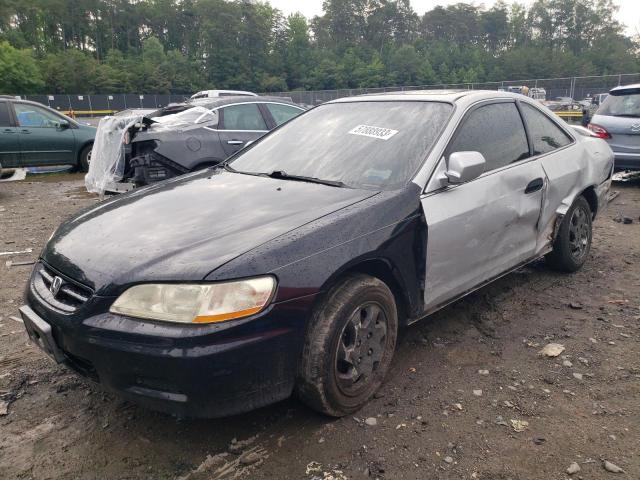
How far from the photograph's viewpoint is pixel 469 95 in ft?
11.8

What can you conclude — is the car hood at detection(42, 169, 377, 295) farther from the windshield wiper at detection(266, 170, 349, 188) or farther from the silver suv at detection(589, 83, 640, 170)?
the silver suv at detection(589, 83, 640, 170)

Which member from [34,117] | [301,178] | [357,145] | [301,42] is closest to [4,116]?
[34,117]

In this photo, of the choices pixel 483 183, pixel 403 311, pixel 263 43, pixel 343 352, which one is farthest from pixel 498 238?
pixel 263 43

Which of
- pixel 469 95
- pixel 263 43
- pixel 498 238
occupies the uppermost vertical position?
pixel 263 43

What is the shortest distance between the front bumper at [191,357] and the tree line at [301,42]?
223 feet

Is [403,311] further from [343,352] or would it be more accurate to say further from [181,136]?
[181,136]

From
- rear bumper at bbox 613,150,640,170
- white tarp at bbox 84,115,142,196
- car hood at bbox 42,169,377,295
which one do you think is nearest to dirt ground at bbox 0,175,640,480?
car hood at bbox 42,169,377,295

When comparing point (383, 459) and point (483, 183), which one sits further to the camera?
point (483, 183)

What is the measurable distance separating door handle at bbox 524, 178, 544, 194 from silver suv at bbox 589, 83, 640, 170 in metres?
5.31

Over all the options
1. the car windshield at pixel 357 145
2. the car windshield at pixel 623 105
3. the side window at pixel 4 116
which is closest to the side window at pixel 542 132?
the car windshield at pixel 357 145

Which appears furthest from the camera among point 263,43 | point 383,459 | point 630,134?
point 263,43

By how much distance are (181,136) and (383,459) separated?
5688 millimetres

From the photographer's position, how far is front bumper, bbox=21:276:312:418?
207cm

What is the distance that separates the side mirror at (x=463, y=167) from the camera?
116 inches
